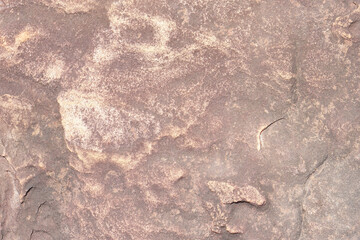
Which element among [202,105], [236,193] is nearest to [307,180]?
[236,193]

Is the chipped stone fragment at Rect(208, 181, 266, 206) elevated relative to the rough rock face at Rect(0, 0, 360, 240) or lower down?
lower down

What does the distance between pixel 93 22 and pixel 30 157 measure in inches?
15.6

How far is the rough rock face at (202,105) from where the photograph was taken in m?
1.33

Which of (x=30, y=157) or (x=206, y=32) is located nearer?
(x=206, y=32)

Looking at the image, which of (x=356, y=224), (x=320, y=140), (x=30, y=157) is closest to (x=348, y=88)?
(x=320, y=140)

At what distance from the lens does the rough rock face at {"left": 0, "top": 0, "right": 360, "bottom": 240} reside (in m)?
1.33

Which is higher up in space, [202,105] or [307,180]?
[202,105]

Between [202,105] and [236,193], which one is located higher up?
[202,105]

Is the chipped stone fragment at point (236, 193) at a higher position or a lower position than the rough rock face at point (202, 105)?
lower

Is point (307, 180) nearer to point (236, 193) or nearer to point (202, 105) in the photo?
point (236, 193)

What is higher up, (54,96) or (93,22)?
(93,22)

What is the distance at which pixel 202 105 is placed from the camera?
53.6 inches

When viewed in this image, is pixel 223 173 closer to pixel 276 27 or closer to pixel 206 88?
pixel 206 88

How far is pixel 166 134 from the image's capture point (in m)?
1.37
